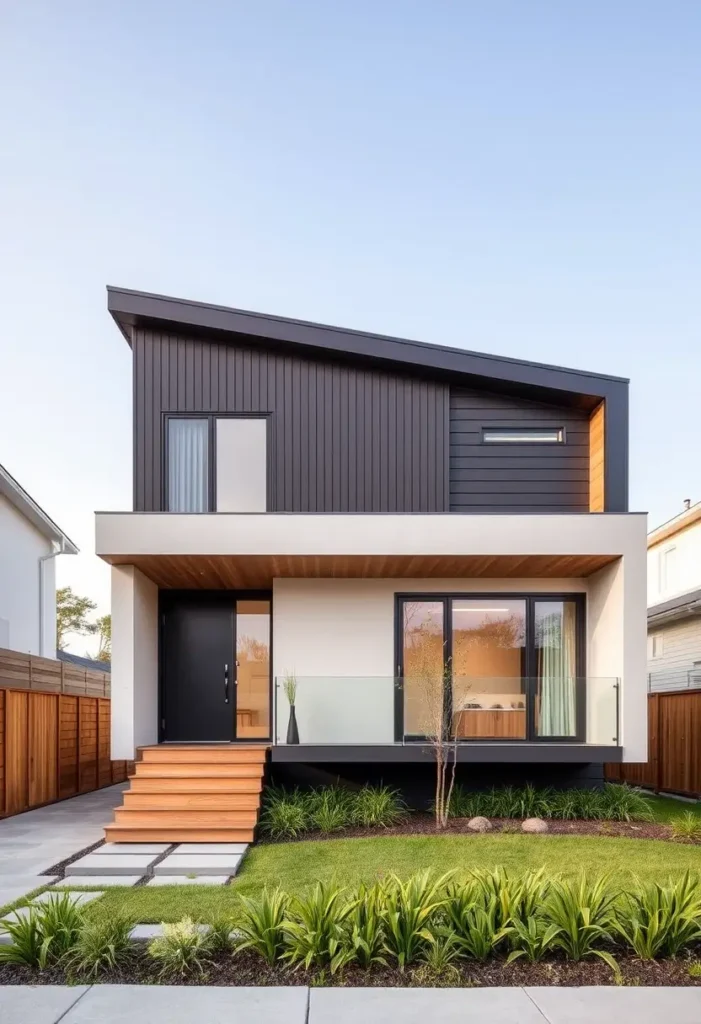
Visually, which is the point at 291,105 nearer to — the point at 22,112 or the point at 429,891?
the point at 22,112

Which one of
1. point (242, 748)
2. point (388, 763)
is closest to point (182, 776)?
point (242, 748)

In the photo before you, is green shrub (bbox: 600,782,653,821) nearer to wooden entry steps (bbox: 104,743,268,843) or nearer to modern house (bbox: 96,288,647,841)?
modern house (bbox: 96,288,647,841)

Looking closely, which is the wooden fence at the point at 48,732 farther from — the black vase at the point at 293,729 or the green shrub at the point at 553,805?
the green shrub at the point at 553,805

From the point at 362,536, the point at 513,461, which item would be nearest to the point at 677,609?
the point at 513,461

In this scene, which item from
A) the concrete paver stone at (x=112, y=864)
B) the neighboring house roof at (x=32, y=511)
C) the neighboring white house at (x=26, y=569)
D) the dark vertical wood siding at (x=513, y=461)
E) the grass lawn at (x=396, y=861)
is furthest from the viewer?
the neighboring white house at (x=26, y=569)

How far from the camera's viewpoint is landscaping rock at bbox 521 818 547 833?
339 inches

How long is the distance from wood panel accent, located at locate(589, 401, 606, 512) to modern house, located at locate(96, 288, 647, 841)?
0.04 metres

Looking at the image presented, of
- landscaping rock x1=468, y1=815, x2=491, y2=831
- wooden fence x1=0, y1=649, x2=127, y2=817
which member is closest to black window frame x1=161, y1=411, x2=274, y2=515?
wooden fence x1=0, y1=649, x2=127, y2=817

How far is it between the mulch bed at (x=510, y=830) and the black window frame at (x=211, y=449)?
13.7 feet

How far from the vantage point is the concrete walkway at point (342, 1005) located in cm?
375

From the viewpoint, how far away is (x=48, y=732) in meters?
12.3

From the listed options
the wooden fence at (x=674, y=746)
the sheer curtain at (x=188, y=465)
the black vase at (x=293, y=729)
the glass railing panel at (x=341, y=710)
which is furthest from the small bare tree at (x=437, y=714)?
the wooden fence at (x=674, y=746)

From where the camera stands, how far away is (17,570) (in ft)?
55.7

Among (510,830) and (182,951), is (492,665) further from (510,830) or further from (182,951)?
(182,951)
